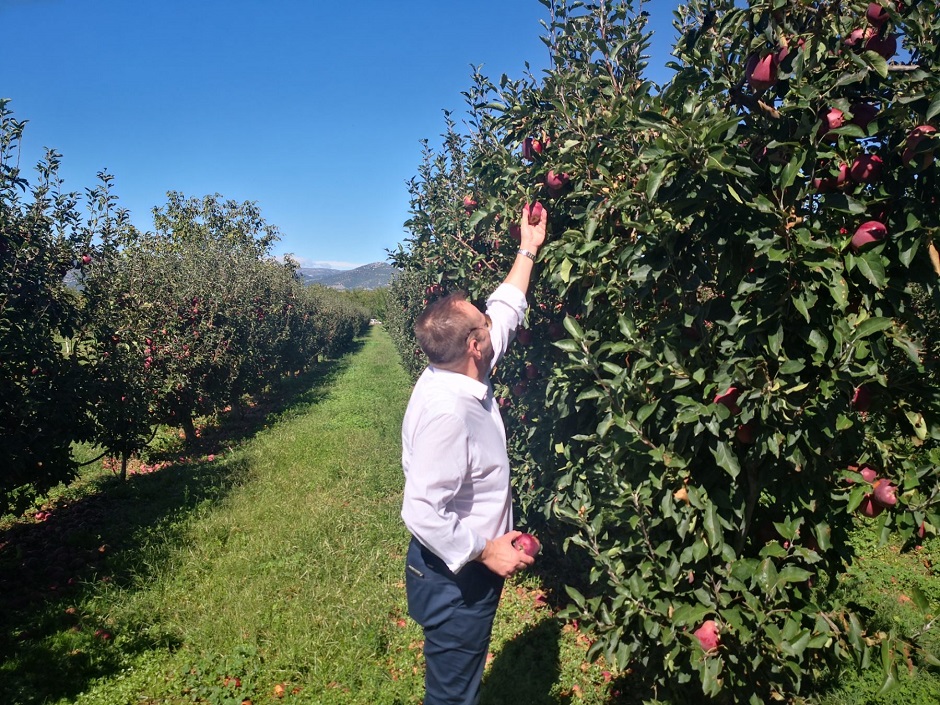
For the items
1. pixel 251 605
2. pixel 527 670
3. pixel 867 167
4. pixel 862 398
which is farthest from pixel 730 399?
pixel 251 605

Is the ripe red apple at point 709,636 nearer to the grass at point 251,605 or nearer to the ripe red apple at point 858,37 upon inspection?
the grass at point 251,605

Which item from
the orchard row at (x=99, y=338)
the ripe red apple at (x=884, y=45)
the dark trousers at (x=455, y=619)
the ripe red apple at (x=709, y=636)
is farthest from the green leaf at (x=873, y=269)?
the orchard row at (x=99, y=338)

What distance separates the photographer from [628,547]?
2.20 metres

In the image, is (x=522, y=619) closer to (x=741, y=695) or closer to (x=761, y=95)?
(x=741, y=695)

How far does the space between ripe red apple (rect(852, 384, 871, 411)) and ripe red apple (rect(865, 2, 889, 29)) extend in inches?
40.7

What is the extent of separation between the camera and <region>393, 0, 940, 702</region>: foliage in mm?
1660

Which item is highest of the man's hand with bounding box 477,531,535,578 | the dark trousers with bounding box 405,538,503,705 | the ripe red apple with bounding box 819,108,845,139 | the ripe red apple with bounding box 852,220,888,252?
the ripe red apple with bounding box 819,108,845,139

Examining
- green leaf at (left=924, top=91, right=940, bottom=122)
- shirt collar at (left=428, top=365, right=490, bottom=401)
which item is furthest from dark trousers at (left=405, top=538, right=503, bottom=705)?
green leaf at (left=924, top=91, right=940, bottom=122)

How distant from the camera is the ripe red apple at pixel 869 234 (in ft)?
5.35

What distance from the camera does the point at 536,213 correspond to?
2.85m

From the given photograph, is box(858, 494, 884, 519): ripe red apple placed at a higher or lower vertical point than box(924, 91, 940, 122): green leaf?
lower

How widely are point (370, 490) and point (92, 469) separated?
4.97 m

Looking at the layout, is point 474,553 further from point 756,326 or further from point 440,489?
point 756,326

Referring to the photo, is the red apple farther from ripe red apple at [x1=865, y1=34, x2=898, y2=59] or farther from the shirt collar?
ripe red apple at [x1=865, y1=34, x2=898, y2=59]
